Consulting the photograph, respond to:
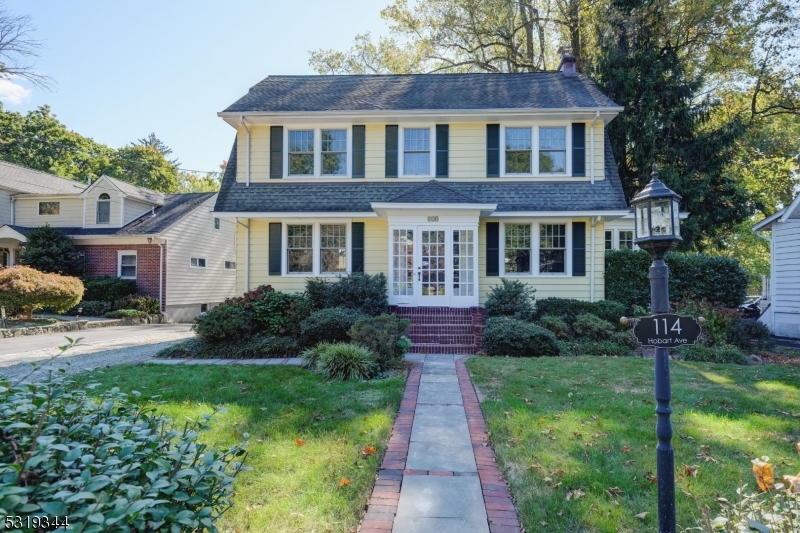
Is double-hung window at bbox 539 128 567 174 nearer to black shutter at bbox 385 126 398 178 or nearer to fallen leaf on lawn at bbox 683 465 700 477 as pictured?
black shutter at bbox 385 126 398 178

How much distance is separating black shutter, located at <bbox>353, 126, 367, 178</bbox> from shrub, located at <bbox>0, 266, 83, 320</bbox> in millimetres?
11024

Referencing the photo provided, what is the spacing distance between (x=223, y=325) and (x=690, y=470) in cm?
844

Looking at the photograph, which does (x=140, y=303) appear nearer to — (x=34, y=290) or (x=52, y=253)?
(x=34, y=290)

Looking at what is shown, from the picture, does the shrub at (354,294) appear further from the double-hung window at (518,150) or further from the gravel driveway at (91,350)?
the double-hung window at (518,150)

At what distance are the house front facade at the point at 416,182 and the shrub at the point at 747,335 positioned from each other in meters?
3.20

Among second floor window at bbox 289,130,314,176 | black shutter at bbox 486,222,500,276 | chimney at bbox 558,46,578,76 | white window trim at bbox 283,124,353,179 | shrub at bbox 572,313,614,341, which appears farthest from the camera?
chimney at bbox 558,46,578,76

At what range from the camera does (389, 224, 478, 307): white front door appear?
37.8 feet

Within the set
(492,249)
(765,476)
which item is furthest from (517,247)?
(765,476)

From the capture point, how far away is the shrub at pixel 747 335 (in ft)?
32.0

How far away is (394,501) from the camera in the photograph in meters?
3.09

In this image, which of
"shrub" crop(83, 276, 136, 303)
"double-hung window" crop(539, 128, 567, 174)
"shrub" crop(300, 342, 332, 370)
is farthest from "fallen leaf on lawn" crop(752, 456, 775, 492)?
"shrub" crop(83, 276, 136, 303)

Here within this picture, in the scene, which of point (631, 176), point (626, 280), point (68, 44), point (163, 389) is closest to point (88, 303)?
point (68, 44)

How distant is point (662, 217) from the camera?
2811 mm

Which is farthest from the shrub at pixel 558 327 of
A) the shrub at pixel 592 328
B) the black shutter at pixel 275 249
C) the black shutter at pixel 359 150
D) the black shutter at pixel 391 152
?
the black shutter at pixel 275 249
